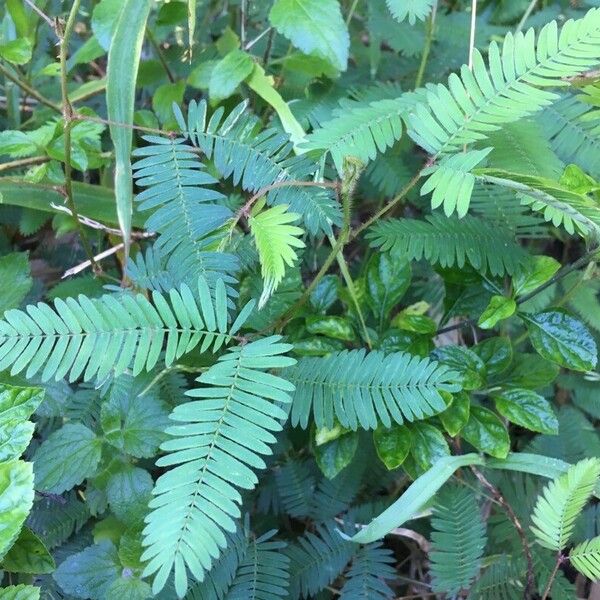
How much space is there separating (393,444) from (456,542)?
195 millimetres

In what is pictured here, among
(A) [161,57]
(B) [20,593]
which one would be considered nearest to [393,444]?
(B) [20,593]

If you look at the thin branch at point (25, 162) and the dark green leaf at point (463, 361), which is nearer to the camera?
the dark green leaf at point (463, 361)

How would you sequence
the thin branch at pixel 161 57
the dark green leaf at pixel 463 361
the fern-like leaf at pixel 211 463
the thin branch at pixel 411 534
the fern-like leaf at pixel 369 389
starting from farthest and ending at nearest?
the thin branch at pixel 161 57 < the thin branch at pixel 411 534 < the dark green leaf at pixel 463 361 < the fern-like leaf at pixel 369 389 < the fern-like leaf at pixel 211 463

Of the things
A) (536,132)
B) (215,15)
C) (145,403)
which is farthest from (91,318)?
(215,15)

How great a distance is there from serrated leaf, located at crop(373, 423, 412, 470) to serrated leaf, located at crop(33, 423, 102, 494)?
40cm

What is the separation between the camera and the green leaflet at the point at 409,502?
90cm

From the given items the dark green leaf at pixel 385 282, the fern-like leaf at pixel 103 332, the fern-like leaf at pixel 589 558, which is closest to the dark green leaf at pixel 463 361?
the dark green leaf at pixel 385 282

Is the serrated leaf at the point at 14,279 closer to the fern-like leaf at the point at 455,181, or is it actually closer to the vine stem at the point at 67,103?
the vine stem at the point at 67,103

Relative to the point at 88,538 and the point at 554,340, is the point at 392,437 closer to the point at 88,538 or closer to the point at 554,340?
the point at 554,340

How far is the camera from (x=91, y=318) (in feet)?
2.48

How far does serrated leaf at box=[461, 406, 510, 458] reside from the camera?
95 centimetres

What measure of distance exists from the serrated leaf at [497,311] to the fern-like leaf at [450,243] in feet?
0.17

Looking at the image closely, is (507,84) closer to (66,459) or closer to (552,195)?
(552,195)

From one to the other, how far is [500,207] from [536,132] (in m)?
0.14
